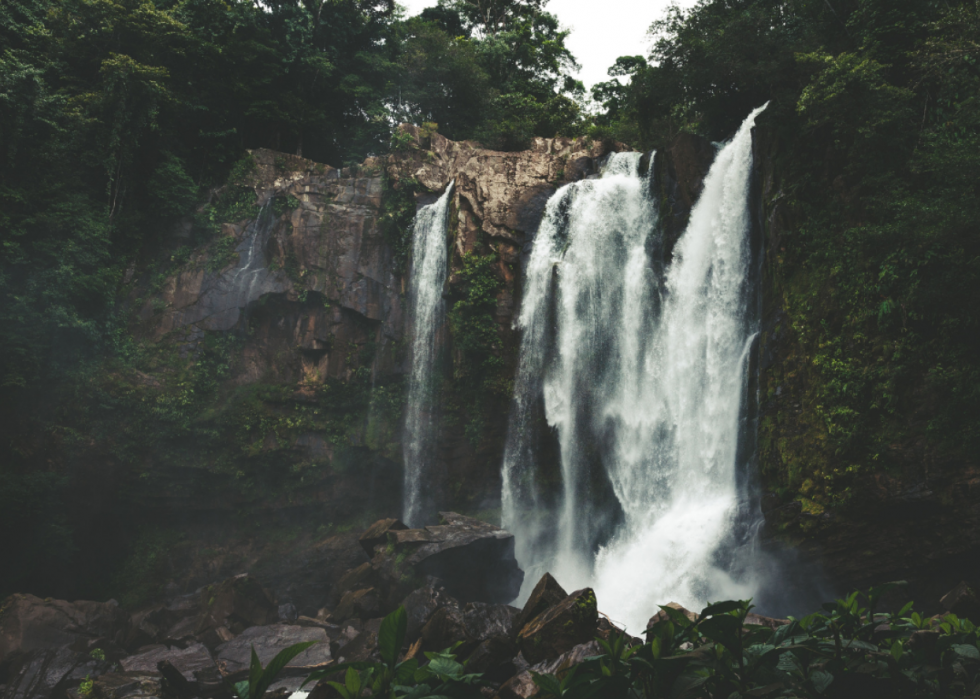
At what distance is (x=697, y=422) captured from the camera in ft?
41.5

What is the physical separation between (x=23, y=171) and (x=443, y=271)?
13.5 metres

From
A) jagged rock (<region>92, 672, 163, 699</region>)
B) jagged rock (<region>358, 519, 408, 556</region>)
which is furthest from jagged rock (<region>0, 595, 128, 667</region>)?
jagged rock (<region>358, 519, 408, 556</region>)

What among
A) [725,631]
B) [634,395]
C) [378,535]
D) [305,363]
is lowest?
[378,535]

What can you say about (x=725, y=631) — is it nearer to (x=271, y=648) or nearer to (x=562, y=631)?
(x=562, y=631)

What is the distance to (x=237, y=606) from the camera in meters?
14.2

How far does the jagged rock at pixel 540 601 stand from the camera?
721 centimetres

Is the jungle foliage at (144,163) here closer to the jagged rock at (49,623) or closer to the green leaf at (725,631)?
the jagged rock at (49,623)

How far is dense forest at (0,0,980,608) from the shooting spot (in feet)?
29.5

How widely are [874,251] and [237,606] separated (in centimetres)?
1600

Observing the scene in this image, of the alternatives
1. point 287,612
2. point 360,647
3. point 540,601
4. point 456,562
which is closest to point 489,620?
point 540,601

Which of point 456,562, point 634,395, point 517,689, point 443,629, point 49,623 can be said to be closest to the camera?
point 517,689

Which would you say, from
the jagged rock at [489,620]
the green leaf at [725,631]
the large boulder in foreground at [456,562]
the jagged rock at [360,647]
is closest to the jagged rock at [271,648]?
the jagged rock at [360,647]

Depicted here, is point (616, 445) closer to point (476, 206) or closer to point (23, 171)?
point (476, 206)

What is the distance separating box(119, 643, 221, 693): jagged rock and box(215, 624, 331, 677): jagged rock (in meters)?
0.36
